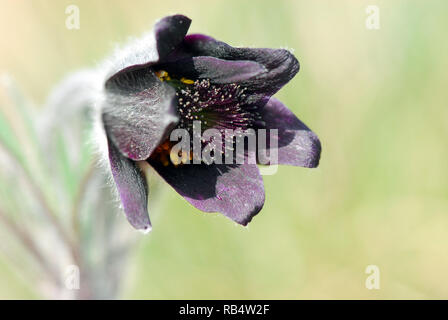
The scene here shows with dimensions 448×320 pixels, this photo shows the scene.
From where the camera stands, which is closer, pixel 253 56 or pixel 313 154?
pixel 253 56

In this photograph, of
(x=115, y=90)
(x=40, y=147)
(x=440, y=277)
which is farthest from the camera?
(x=440, y=277)

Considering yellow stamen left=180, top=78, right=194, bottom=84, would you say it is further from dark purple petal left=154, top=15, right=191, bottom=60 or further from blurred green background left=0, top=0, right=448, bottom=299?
blurred green background left=0, top=0, right=448, bottom=299

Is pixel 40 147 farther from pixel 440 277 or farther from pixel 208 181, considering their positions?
pixel 440 277

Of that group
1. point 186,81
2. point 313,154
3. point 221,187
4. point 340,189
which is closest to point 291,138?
point 313,154

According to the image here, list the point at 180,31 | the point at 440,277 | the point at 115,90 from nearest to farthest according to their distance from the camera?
the point at 180,31 → the point at 115,90 → the point at 440,277

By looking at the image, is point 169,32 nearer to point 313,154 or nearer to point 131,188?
point 131,188

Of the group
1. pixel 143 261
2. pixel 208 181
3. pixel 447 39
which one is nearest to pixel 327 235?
pixel 143 261

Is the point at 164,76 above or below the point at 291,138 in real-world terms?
above
